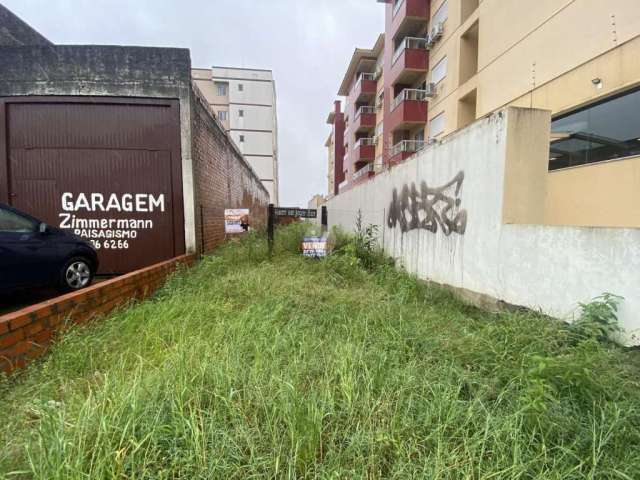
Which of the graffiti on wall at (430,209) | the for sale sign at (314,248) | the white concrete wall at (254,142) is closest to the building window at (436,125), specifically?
the graffiti on wall at (430,209)

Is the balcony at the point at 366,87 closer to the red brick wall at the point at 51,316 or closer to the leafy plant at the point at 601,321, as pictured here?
the red brick wall at the point at 51,316

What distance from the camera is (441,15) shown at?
14.5 m

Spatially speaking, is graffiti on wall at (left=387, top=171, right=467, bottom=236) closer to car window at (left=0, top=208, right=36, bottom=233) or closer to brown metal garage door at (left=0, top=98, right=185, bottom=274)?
brown metal garage door at (left=0, top=98, right=185, bottom=274)

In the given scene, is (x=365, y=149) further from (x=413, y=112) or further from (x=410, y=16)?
(x=410, y=16)

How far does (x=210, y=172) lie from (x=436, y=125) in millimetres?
12727

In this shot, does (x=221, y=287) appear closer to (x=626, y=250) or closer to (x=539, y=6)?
(x=626, y=250)

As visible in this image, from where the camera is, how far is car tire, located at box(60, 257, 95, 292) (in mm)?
4141

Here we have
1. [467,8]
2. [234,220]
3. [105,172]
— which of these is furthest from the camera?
[467,8]

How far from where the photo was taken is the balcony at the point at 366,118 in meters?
23.8

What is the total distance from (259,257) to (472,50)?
13417 mm

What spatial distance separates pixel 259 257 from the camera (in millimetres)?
6109

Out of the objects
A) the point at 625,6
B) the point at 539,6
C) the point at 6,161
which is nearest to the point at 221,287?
the point at 6,161

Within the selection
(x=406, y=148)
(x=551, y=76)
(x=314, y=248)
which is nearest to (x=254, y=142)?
(x=406, y=148)

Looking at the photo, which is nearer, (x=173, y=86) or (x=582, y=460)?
(x=582, y=460)
